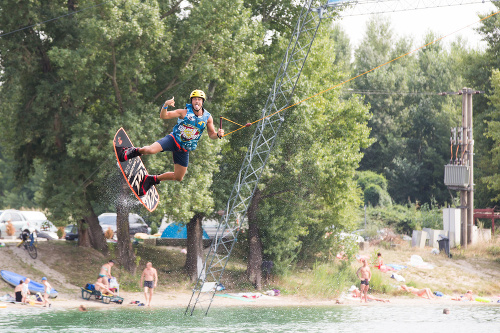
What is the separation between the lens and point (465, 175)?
30.8 meters

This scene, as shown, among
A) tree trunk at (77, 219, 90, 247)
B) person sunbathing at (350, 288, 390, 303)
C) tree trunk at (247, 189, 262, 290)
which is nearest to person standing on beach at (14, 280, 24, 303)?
tree trunk at (77, 219, 90, 247)

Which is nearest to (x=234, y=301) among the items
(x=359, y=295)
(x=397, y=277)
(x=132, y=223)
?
(x=359, y=295)

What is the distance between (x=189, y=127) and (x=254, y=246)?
15.6 metres

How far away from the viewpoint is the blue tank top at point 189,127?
1031 centimetres

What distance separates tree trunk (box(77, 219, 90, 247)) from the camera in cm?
2481

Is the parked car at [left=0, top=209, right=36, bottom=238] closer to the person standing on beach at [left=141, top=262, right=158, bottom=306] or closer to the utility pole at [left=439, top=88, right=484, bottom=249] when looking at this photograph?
the person standing on beach at [left=141, top=262, right=158, bottom=306]

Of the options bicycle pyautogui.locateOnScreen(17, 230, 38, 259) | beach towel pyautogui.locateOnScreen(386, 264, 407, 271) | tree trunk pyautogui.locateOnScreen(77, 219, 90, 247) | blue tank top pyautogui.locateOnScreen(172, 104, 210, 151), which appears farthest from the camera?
beach towel pyautogui.locateOnScreen(386, 264, 407, 271)

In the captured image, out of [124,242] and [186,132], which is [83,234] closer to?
[124,242]

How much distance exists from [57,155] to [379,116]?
3262 cm

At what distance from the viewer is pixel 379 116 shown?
5094 cm

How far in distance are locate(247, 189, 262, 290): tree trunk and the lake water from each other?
12.4 ft

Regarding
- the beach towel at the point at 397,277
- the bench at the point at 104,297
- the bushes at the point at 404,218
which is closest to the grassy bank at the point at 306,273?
the beach towel at the point at 397,277

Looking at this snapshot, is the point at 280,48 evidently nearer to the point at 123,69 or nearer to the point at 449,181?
the point at 123,69

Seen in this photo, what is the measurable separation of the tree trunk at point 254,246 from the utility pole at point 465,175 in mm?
11267
